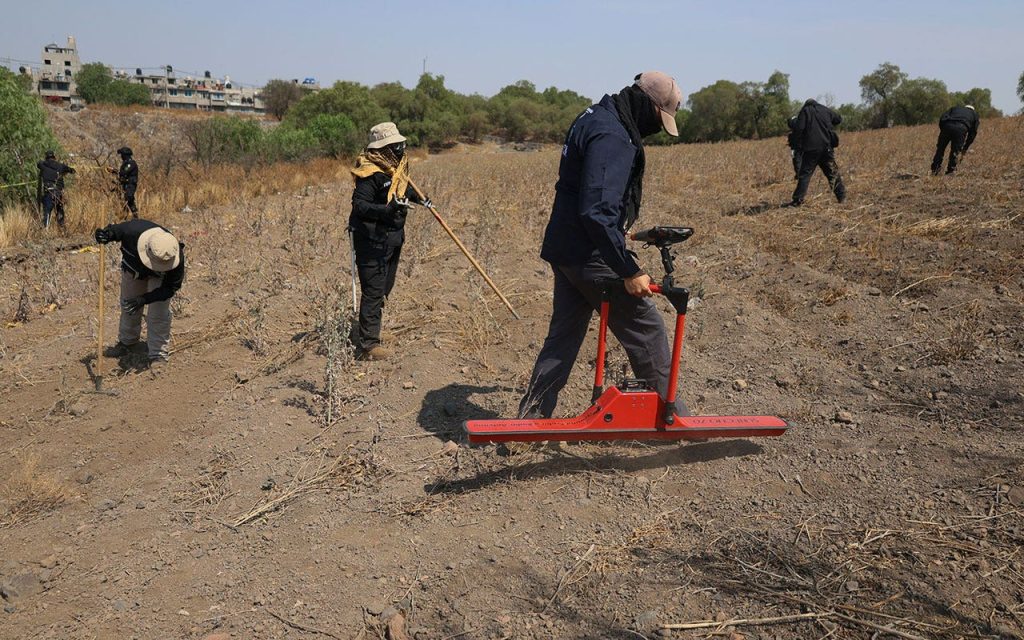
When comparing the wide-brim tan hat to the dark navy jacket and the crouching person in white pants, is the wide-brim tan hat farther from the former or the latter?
the dark navy jacket

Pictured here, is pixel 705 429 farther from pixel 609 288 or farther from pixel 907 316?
pixel 907 316

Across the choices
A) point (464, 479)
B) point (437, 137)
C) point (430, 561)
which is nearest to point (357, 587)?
point (430, 561)

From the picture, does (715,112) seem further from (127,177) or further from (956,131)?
(127,177)

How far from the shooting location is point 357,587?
3.03 metres

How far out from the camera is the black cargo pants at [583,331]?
3559 mm

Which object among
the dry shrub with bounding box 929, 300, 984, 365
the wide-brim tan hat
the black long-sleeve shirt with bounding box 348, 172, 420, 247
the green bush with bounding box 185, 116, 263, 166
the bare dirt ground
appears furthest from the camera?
the green bush with bounding box 185, 116, 263, 166

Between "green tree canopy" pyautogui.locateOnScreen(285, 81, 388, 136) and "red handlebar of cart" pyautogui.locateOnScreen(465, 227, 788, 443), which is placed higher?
"green tree canopy" pyautogui.locateOnScreen(285, 81, 388, 136)

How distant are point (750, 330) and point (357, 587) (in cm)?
378

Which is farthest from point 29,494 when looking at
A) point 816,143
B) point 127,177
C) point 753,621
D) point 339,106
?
point 339,106

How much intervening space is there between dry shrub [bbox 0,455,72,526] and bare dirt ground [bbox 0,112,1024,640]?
0.08ft

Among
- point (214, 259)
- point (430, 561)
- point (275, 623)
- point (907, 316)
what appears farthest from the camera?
point (214, 259)

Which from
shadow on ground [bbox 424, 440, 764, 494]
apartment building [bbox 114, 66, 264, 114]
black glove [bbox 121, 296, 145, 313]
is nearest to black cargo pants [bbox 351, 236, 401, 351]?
black glove [bbox 121, 296, 145, 313]

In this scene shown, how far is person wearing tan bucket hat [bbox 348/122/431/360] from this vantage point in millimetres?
5215

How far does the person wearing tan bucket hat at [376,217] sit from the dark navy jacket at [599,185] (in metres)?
2.10
